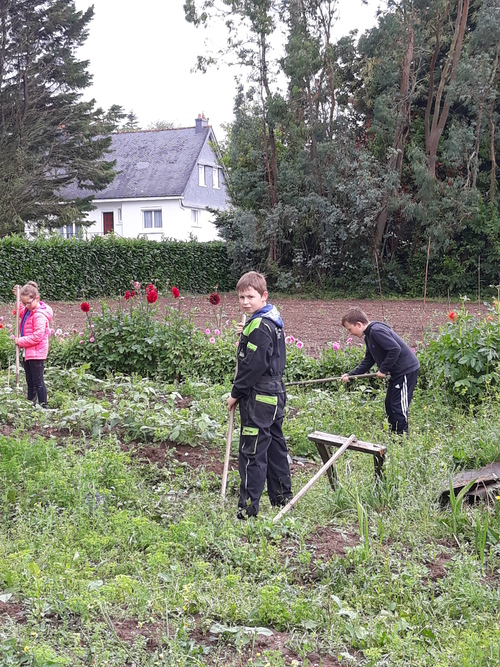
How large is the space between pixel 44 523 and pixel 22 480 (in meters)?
0.71

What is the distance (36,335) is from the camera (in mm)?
7613

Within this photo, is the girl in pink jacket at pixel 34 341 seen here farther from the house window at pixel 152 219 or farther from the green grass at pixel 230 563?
the house window at pixel 152 219

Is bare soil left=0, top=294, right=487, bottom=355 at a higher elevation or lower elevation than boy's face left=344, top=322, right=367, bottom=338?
lower

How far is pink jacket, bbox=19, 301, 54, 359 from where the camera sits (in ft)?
24.8

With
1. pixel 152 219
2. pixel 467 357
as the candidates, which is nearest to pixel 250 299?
pixel 467 357

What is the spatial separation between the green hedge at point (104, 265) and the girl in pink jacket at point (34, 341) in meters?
12.4

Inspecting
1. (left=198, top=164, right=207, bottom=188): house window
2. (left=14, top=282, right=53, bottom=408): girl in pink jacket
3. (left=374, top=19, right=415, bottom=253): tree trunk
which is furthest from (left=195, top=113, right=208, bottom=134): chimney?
(left=14, top=282, right=53, bottom=408): girl in pink jacket

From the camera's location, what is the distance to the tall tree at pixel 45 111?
31094 mm

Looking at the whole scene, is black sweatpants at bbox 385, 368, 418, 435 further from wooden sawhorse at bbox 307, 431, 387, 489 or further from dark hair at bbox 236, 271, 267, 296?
dark hair at bbox 236, 271, 267, 296

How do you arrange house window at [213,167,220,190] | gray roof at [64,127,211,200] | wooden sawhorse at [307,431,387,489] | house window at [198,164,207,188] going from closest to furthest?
wooden sawhorse at [307,431,387,489]
gray roof at [64,127,211,200]
house window at [198,164,207,188]
house window at [213,167,220,190]

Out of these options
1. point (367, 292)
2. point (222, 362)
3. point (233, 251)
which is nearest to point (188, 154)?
point (233, 251)

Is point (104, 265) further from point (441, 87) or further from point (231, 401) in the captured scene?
point (231, 401)

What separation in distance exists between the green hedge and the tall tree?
756 centimetres

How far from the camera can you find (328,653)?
117 inches
